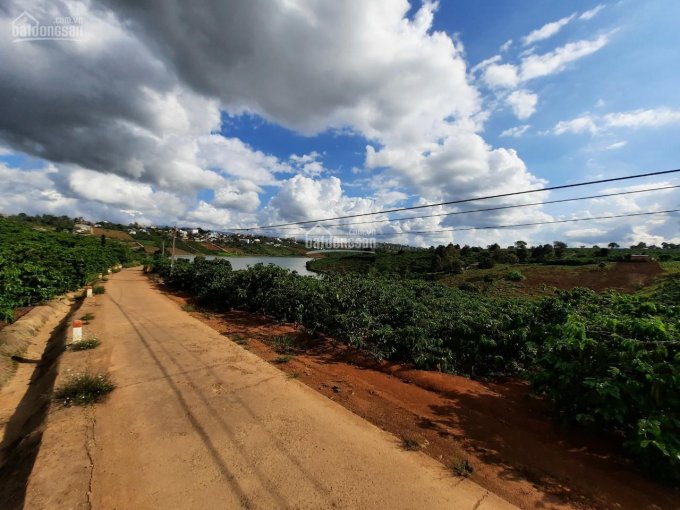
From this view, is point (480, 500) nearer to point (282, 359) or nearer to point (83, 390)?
point (282, 359)

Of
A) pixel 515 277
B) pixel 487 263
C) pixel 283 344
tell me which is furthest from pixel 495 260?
pixel 283 344

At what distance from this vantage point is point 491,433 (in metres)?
4.96

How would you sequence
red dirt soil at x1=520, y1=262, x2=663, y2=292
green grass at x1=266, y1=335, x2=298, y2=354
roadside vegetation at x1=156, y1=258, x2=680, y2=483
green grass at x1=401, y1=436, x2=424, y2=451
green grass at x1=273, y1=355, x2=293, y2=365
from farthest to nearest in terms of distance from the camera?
red dirt soil at x1=520, y1=262, x2=663, y2=292 < green grass at x1=266, y1=335, x2=298, y2=354 < green grass at x1=273, y1=355, x2=293, y2=365 < green grass at x1=401, y1=436, x2=424, y2=451 < roadside vegetation at x1=156, y1=258, x2=680, y2=483

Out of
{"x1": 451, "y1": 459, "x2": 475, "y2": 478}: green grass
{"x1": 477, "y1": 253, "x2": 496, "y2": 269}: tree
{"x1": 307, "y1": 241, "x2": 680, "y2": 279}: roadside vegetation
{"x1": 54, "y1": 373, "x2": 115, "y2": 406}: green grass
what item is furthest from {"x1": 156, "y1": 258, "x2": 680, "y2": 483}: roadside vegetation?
{"x1": 477, "y1": 253, "x2": 496, "y2": 269}: tree

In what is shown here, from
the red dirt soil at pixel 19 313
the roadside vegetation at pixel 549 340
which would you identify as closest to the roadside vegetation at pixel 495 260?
the roadside vegetation at pixel 549 340

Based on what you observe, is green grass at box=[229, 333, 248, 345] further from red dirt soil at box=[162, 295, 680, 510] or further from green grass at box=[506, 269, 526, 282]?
green grass at box=[506, 269, 526, 282]

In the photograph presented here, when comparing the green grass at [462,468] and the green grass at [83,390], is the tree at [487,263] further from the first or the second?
the green grass at [83,390]

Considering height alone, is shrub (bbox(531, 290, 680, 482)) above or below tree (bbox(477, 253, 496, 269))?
below

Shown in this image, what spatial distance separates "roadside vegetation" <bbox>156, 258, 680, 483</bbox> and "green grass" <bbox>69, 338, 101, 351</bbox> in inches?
233

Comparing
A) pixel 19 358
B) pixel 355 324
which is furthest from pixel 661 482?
pixel 19 358

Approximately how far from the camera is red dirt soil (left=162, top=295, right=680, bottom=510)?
3.74m

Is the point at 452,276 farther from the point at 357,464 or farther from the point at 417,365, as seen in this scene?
the point at 357,464

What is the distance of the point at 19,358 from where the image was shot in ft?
27.4

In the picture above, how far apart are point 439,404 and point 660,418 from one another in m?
3.08
